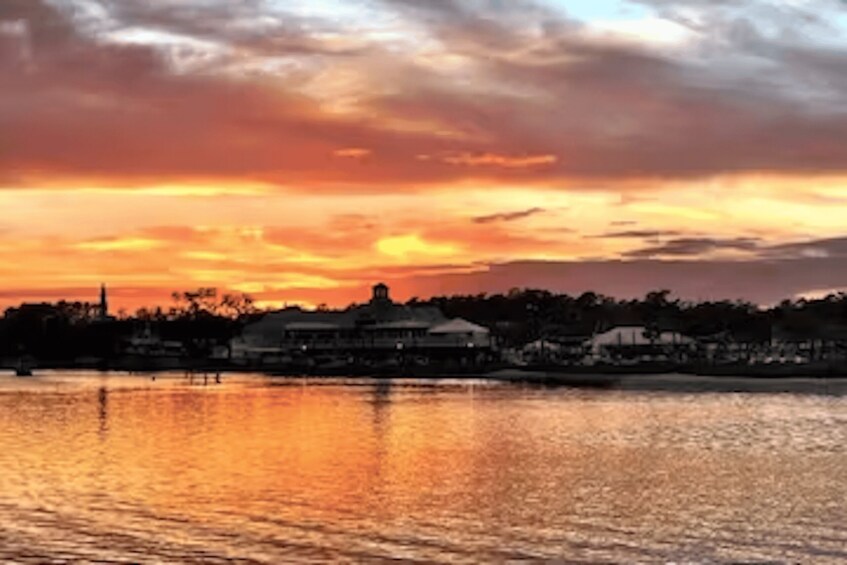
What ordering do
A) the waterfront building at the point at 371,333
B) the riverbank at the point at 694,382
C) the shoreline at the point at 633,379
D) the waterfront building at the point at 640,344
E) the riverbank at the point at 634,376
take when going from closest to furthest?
the riverbank at the point at 694,382 < the shoreline at the point at 633,379 < the riverbank at the point at 634,376 < the waterfront building at the point at 640,344 < the waterfront building at the point at 371,333

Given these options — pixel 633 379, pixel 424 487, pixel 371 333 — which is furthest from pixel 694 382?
pixel 424 487

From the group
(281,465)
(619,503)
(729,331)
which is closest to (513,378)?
(729,331)

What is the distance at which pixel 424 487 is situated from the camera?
33.9m

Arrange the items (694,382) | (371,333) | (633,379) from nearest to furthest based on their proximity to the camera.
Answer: (694,382), (633,379), (371,333)

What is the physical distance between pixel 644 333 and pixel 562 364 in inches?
472

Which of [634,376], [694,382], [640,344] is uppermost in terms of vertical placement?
[640,344]

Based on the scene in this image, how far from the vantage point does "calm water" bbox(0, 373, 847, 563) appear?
23953mm

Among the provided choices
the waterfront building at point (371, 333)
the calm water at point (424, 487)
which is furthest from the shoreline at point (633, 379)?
the calm water at point (424, 487)

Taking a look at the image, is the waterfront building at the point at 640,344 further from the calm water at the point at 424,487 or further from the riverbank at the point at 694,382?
the calm water at the point at 424,487

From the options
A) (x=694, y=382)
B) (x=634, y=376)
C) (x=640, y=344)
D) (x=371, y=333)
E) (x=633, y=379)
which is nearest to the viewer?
(x=694, y=382)

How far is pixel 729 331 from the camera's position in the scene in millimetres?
177000

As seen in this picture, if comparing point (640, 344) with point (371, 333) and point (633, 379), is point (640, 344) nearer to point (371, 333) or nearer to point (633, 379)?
point (633, 379)

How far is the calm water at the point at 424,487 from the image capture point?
24.0 meters

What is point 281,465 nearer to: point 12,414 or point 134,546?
point 134,546
